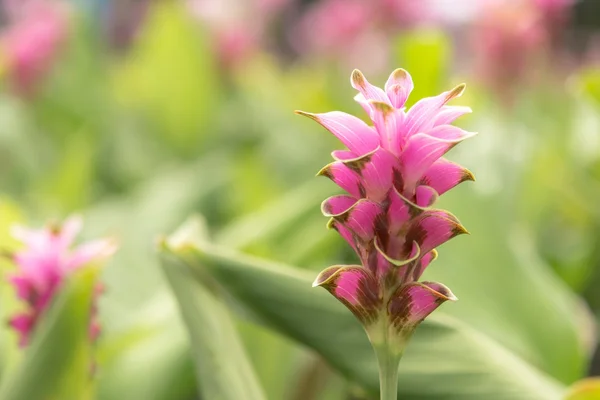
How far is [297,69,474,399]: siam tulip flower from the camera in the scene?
0.28 meters

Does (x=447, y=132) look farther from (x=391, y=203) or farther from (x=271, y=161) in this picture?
(x=271, y=161)

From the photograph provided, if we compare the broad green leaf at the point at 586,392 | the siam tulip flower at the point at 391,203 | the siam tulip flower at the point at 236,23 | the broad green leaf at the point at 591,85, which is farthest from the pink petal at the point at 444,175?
the siam tulip flower at the point at 236,23

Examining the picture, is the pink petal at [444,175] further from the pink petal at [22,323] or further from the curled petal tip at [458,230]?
the pink petal at [22,323]

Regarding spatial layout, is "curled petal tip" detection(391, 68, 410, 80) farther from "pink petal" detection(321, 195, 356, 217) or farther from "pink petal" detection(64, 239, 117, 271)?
"pink petal" detection(64, 239, 117, 271)

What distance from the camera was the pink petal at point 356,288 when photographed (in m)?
0.29

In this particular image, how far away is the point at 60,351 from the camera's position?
41 centimetres

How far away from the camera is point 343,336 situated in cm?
46

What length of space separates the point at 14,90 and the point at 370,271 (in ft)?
4.67

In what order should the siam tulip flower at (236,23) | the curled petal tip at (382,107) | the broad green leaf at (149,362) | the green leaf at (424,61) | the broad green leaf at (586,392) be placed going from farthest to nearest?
the siam tulip flower at (236,23) → the green leaf at (424,61) → the broad green leaf at (149,362) → the broad green leaf at (586,392) → the curled petal tip at (382,107)

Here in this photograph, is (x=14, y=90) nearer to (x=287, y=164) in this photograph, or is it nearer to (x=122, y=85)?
(x=122, y=85)

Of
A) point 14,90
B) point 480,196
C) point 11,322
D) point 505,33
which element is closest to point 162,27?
point 14,90

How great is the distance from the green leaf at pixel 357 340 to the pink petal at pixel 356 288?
16 cm

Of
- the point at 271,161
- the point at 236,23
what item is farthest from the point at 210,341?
the point at 236,23

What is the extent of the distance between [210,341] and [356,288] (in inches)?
7.2
